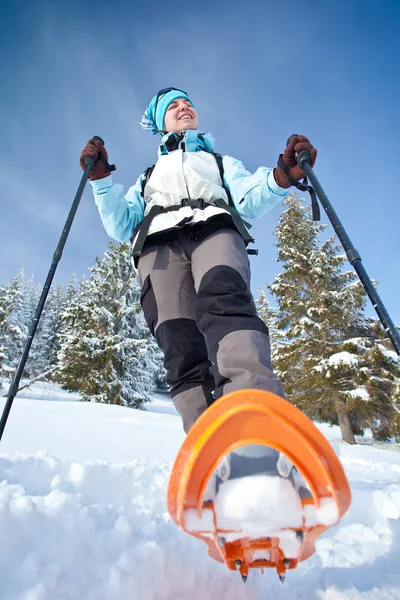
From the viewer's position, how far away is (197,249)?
2.09 meters

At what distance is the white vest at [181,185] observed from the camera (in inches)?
84.7

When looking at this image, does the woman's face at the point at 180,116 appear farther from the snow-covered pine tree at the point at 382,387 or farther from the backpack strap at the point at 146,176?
the snow-covered pine tree at the point at 382,387

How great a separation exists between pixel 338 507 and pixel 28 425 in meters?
6.03

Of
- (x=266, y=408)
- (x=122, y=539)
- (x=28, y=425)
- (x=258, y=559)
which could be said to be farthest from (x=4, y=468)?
(x=28, y=425)

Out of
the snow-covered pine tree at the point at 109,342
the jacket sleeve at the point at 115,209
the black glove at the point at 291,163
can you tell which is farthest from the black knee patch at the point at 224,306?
the snow-covered pine tree at the point at 109,342

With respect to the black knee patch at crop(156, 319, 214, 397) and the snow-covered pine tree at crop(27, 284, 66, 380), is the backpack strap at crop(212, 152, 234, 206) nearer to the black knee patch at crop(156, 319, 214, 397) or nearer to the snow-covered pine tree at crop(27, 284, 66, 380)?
the black knee patch at crop(156, 319, 214, 397)

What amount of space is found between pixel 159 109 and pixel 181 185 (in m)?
1.15

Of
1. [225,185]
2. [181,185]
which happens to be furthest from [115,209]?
[225,185]

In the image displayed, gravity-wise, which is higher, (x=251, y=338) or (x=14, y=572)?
(x=251, y=338)

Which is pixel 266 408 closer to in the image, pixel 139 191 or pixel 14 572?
pixel 14 572

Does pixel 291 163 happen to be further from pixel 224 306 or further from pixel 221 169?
pixel 224 306

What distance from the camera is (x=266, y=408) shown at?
3.23 feet

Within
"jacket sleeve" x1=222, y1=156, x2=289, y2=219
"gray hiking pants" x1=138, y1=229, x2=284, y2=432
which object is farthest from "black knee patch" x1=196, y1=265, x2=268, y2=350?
"jacket sleeve" x1=222, y1=156, x2=289, y2=219

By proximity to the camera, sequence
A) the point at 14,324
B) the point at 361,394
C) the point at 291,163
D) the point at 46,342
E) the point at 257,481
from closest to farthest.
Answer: the point at 257,481
the point at 291,163
the point at 361,394
the point at 14,324
the point at 46,342
